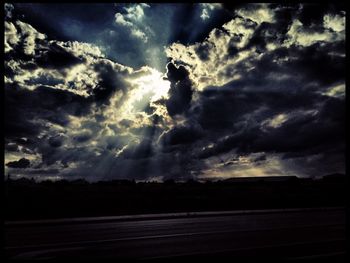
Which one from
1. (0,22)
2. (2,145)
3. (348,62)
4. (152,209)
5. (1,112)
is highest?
(0,22)

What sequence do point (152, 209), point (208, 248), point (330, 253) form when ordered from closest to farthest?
point (330, 253)
point (208, 248)
point (152, 209)

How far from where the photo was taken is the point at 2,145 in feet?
20.8

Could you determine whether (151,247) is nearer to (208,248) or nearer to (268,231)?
(208,248)

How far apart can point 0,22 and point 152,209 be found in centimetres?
2918

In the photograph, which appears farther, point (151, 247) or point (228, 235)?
point (228, 235)

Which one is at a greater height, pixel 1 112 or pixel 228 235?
pixel 1 112

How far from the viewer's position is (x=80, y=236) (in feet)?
49.2

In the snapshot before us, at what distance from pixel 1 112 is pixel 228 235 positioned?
10711 millimetres

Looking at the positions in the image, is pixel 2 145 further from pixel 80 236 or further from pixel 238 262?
pixel 80 236

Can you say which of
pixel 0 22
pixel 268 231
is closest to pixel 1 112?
pixel 0 22

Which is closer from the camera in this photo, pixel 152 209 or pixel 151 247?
pixel 151 247

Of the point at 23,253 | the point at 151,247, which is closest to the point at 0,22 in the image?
the point at 23,253

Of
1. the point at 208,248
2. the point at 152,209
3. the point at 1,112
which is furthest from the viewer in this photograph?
the point at 152,209

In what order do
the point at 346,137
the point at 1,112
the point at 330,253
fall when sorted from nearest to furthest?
the point at 1,112
the point at 346,137
the point at 330,253
